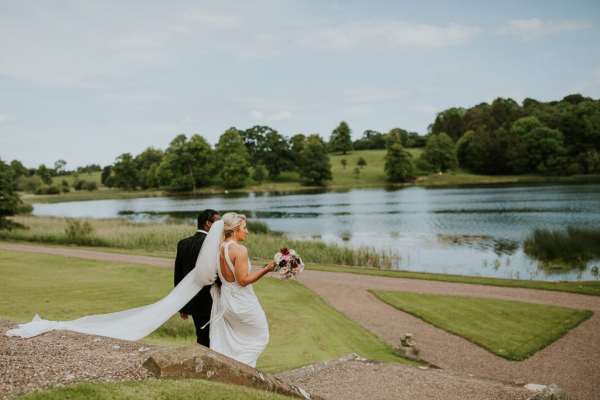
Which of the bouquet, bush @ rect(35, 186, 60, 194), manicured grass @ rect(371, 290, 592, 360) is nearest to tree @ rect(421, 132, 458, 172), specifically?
bush @ rect(35, 186, 60, 194)

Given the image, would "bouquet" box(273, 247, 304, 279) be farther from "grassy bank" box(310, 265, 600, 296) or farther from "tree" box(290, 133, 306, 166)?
"tree" box(290, 133, 306, 166)

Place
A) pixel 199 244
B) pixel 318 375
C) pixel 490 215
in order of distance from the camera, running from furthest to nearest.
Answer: pixel 490 215
pixel 318 375
pixel 199 244

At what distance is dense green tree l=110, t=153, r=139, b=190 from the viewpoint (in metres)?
125

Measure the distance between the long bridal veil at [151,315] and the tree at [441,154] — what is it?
331 ft

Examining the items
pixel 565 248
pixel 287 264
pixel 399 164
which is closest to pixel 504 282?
pixel 565 248

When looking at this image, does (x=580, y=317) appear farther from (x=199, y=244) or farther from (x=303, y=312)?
(x=199, y=244)

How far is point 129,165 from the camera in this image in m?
126

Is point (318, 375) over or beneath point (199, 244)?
beneath

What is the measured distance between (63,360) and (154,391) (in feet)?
6.11

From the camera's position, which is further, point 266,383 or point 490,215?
point 490,215

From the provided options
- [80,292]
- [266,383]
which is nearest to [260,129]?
[80,292]

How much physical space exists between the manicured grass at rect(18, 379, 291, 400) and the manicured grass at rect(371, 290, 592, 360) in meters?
7.54

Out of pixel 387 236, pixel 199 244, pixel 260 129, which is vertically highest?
pixel 260 129

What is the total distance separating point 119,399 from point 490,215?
4291 cm
